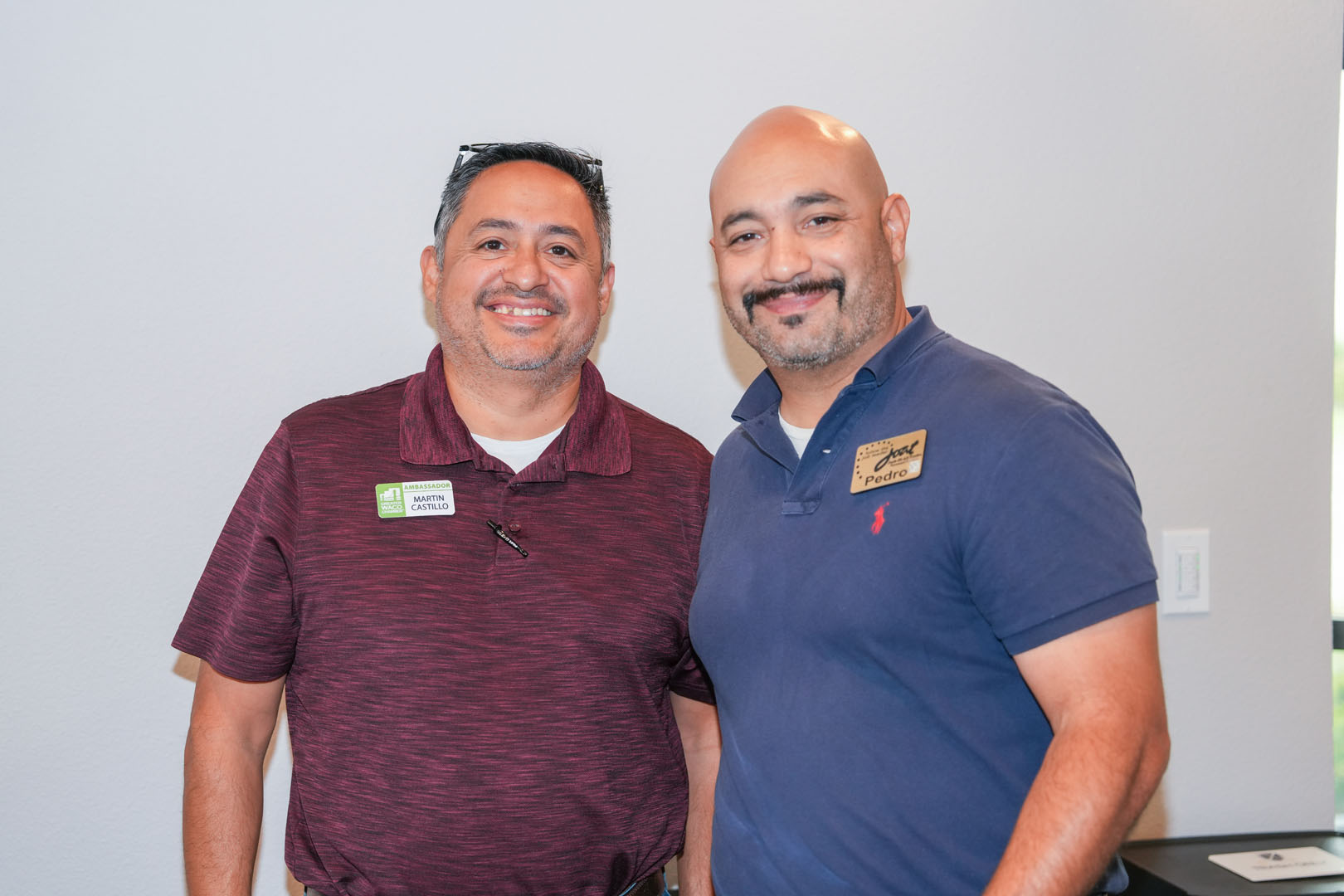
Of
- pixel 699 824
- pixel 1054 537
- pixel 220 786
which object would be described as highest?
pixel 1054 537

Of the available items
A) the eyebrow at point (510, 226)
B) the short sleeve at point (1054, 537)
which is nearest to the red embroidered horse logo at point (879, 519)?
the short sleeve at point (1054, 537)

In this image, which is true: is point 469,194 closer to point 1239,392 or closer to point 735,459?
point 735,459

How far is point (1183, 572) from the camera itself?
91.9 inches

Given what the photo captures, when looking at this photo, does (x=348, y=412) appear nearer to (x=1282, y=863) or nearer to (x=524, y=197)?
(x=524, y=197)

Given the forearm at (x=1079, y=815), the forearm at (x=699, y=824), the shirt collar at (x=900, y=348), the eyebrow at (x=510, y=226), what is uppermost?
the eyebrow at (x=510, y=226)

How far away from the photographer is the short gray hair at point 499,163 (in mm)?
1852

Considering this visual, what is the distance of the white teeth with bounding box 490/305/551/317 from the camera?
1765 mm

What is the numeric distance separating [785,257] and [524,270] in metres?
0.47

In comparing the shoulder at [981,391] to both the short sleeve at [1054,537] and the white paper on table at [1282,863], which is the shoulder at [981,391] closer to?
the short sleeve at [1054,537]

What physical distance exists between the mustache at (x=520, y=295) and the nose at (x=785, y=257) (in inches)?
15.5

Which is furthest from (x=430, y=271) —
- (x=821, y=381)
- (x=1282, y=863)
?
(x=1282, y=863)

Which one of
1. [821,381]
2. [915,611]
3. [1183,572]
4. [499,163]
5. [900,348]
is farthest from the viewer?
[1183,572]

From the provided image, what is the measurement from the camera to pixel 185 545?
2000mm

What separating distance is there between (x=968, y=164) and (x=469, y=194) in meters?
1.14
